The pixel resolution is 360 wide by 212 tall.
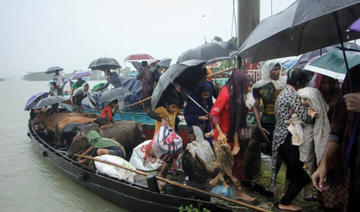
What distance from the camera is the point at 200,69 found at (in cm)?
466

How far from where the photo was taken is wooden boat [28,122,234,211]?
355 cm

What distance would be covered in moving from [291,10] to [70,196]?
5532mm

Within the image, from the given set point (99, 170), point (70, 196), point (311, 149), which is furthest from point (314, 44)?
point (70, 196)

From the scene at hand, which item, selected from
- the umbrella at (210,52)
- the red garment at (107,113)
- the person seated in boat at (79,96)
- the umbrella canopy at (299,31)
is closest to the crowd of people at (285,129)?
the umbrella canopy at (299,31)

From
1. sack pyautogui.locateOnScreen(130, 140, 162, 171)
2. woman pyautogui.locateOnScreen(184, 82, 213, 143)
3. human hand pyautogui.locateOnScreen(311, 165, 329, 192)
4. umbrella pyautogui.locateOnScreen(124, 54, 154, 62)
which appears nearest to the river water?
sack pyautogui.locateOnScreen(130, 140, 162, 171)

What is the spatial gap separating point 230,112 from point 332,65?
4.12 feet

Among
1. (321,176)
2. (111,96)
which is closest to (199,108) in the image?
(321,176)

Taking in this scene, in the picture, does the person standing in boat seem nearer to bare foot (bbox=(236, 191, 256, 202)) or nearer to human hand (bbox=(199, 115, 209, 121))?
human hand (bbox=(199, 115, 209, 121))

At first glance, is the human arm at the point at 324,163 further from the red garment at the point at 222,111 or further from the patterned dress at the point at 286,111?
the red garment at the point at 222,111

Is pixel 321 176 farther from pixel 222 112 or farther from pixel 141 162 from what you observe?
pixel 141 162

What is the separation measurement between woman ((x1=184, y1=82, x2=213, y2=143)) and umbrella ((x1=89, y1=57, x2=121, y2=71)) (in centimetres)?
573

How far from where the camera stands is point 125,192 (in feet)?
14.4

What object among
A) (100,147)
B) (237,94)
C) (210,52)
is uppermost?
(210,52)

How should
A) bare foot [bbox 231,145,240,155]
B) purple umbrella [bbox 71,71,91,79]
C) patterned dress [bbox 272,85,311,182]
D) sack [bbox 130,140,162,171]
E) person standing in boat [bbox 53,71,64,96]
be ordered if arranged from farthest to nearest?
person standing in boat [bbox 53,71,64,96]
purple umbrella [bbox 71,71,91,79]
sack [bbox 130,140,162,171]
bare foot [bbox 231,145,240,155]
patterned dress [bbox 272,85,311,182]
